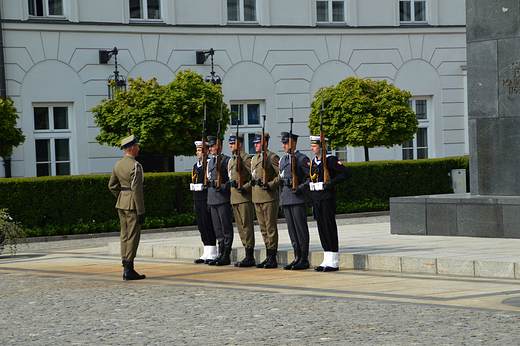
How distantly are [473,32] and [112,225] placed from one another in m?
9.72

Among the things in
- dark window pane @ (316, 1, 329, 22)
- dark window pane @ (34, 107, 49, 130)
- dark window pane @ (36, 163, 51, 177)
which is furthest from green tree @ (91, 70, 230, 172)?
dark window pane @ (316, 1, 329, 22)

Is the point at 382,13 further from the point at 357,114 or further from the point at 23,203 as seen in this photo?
the point at 23,203

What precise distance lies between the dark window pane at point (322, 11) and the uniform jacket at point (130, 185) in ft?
60.1

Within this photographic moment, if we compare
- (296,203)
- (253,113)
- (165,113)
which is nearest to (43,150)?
(165,113)

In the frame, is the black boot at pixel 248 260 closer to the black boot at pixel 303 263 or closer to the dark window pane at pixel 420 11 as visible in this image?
the black boot at pixel 303 263

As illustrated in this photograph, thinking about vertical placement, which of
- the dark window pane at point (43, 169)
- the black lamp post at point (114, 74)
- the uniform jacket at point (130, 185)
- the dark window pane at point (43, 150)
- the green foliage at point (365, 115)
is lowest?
the uniform jacket at point (130, 185)

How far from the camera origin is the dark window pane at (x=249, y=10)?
26.6 m

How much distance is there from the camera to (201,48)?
25.7 meters

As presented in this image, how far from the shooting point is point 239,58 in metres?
26.1

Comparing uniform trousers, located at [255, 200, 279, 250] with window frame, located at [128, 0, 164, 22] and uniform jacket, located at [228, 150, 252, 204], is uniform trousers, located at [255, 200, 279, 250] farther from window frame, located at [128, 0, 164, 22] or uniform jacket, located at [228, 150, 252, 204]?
window frame, located at [128, 0, 164, 22]

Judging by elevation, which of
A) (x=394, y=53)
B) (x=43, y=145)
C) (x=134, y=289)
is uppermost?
(x=394, y=53)

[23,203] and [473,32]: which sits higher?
[473,32]

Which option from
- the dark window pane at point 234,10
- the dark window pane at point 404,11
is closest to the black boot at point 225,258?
the dark window pane at point 234,10

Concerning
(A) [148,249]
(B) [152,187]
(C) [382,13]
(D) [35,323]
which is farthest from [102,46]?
(D) [35,323]
